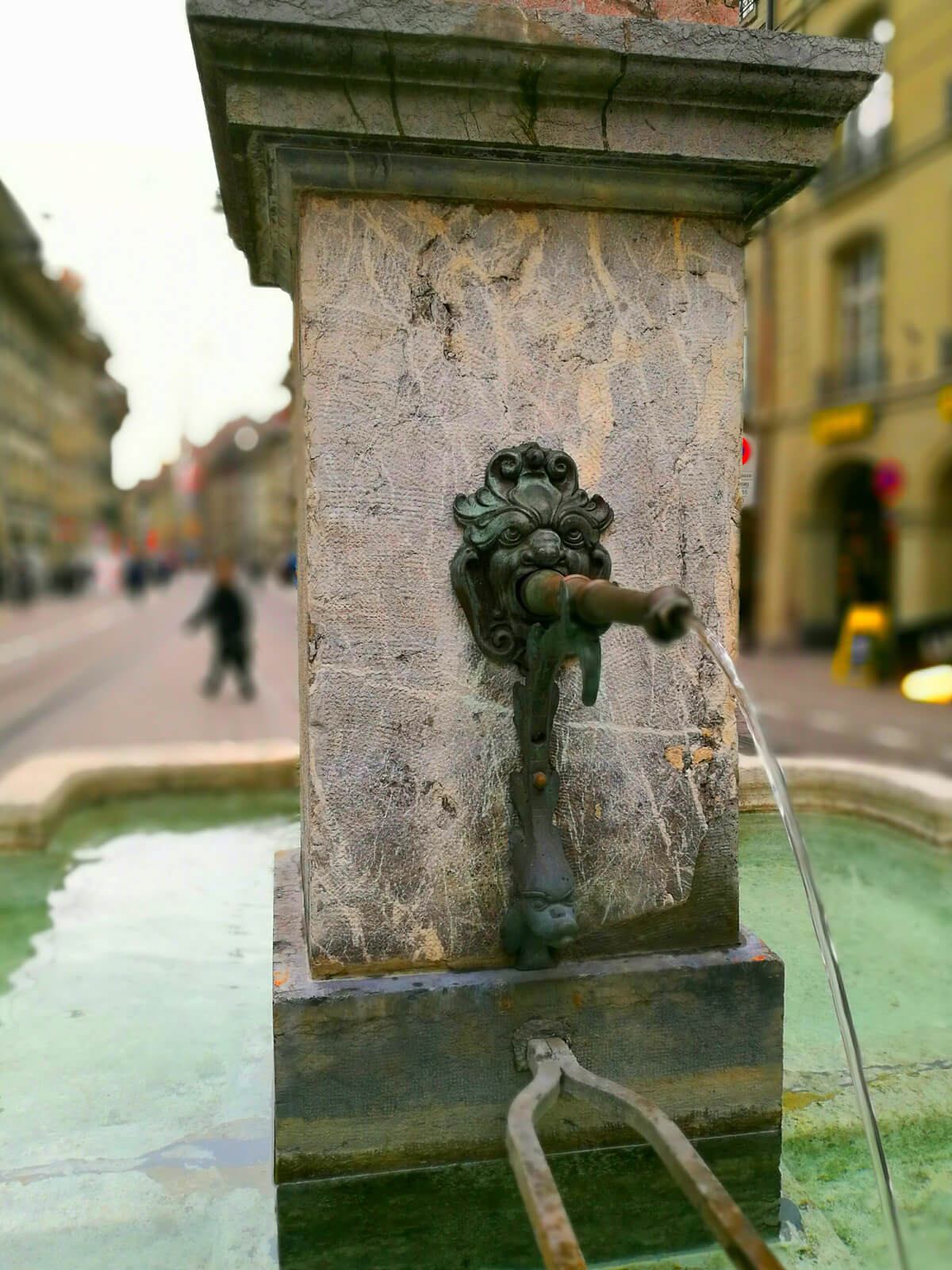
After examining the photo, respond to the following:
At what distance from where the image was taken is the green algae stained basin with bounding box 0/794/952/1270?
1.90m

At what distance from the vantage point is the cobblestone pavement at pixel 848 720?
389 inches

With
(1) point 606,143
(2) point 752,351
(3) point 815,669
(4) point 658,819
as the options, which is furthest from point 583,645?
(2) point 752,351

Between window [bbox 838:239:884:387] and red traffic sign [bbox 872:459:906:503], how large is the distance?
5.61 ft

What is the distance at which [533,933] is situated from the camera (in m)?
1.83

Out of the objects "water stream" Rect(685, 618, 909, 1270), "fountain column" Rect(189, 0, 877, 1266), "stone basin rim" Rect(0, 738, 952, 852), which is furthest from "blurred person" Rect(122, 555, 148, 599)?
"water stream" Rect(685, 618, 909, 1270)

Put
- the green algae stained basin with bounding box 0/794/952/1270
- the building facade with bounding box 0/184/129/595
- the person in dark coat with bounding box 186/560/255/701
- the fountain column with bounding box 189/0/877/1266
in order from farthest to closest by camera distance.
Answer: the building facade with bounding box 0/184/129/595
the person in dark coat with bounding box 186/560/255/701
the green algae stained basin with bounding box 0/794/952/1270
the fountain column with bounding box 189/0/877/1266

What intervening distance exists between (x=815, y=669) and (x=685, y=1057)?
16.0 m

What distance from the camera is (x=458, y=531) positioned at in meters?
1.90

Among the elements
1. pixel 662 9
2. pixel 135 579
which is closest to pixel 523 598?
pixel 662 9

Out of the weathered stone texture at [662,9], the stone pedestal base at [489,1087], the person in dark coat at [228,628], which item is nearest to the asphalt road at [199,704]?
the person in dark coat at [228,628]

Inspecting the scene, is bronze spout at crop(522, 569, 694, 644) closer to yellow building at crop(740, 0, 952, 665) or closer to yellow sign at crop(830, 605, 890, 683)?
yellow building at crop(740, 0, 952, 665)

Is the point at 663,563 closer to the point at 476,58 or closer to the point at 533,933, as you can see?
the point at 533,933

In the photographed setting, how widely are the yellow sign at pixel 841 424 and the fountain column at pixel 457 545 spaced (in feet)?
56.0

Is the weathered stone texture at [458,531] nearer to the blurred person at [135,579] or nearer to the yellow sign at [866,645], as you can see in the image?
the yellow sign at [866,645]
